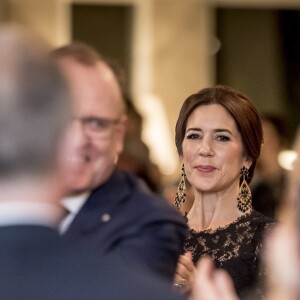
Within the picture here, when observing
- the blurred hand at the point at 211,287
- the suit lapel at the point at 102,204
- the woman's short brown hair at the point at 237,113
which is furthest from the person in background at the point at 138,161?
the blurred hand at the point at 211,287

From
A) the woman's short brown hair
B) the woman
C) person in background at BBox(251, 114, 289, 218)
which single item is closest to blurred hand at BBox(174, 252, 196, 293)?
the woman

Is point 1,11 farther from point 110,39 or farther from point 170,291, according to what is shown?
point 170,291

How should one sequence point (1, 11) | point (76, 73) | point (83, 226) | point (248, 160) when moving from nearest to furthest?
point (83, 226) → point (76, 73) → point (248, 160) → point (1, 11)

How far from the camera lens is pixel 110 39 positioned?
44.9 ft

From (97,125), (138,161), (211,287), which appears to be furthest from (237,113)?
(138,161)

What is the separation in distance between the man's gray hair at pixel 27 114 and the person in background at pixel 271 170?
14.8 feet

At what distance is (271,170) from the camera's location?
8422mm

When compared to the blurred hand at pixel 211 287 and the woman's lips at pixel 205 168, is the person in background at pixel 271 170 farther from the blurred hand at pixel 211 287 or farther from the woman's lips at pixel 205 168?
the blurred hand at pixel 211 287

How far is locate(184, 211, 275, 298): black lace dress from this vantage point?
496 cm

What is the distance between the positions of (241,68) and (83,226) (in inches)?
403

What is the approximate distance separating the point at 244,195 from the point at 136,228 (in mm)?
1847

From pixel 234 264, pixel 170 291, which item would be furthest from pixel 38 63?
pixel 234 264

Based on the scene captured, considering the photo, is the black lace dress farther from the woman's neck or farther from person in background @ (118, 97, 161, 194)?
person in background @ (118, 97, 161, 194)

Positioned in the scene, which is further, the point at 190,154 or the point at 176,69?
the point at 176,69
